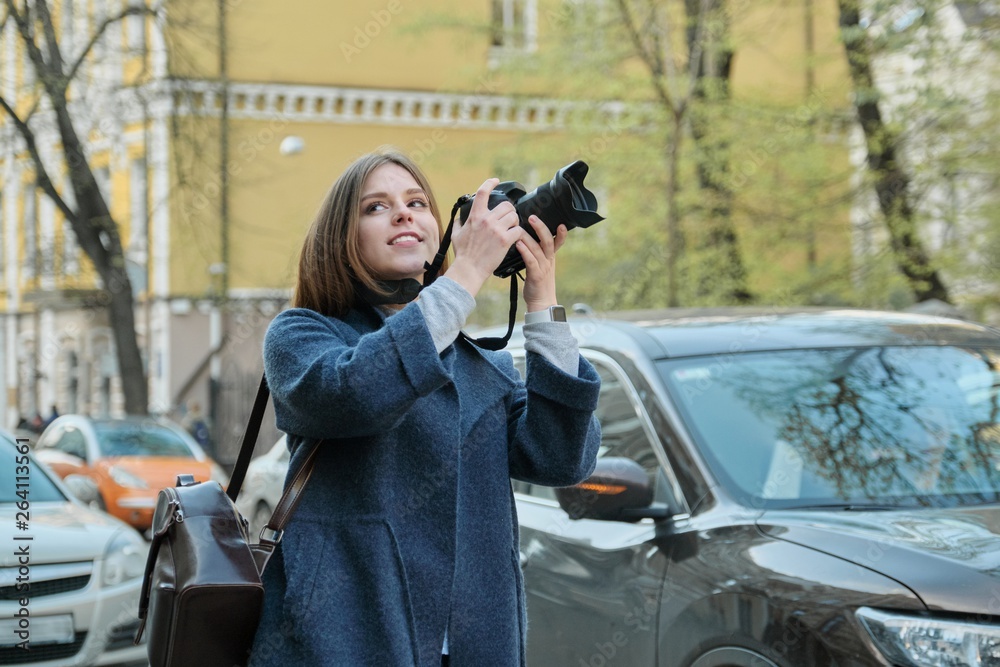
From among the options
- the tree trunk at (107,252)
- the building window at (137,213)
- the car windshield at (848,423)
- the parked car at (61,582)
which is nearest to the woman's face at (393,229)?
the car windshield at (848,423)

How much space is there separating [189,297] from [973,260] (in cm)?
1777

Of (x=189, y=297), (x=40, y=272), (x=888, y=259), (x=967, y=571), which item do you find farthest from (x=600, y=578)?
(x=189, y=297)

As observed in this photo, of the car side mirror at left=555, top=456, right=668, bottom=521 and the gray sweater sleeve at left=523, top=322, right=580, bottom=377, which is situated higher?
the gray sweater sleeve at left=523, top=322, right=580, bottom=377

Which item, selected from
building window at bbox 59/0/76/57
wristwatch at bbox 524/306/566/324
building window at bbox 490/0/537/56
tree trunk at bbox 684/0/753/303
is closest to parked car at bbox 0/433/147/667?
wristwatch at bbox 524/306/566/324

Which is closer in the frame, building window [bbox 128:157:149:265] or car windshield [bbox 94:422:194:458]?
car windshield [bbox 94:422:194:458]

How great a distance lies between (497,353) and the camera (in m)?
2.62

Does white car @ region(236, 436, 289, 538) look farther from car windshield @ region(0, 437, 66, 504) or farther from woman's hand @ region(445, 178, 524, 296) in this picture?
woman's hand @ region(445, 178, 524, 296)

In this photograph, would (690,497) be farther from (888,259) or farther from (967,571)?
(888,259)

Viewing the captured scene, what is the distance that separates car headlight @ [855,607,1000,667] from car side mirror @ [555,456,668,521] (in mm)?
852

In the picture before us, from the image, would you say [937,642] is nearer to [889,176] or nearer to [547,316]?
[547,316]

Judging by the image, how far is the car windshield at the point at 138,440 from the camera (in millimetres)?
14500

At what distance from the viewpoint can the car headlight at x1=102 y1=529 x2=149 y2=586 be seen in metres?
5.91

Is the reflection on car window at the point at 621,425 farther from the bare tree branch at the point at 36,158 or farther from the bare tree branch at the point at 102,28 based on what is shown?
the bare tree branch at the point at 36,158

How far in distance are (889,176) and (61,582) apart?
30.4 feet
